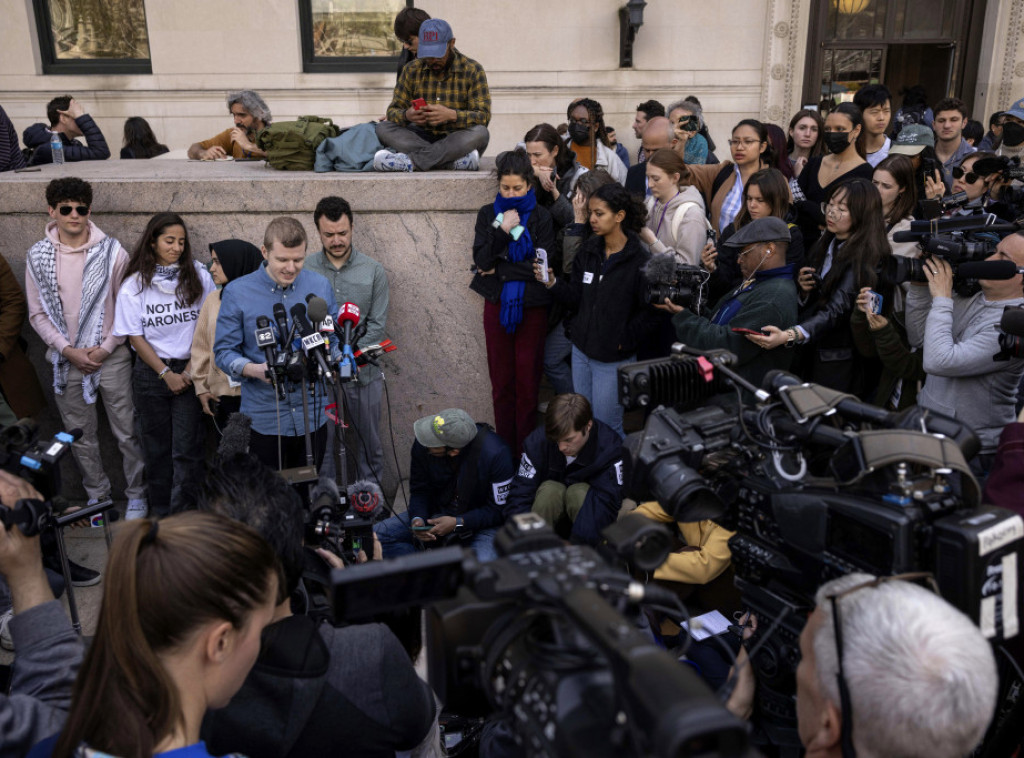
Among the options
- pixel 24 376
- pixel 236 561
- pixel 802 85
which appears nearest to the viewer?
pixel 236 561

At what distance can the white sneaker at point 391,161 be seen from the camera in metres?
5.44

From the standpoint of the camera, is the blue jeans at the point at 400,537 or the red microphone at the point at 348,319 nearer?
the red microphone at the point at 348,319

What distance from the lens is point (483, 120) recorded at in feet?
18.4

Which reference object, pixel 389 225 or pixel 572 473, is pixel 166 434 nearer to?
pixel 389 225

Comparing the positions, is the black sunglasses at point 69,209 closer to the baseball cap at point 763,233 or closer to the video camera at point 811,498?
the baseball cap at point 763,233

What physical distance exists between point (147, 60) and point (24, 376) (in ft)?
22.8

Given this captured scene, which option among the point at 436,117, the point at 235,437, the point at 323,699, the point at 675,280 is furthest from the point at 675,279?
the point at 323,699

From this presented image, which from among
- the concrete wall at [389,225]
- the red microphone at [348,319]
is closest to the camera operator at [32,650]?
the red microphone at [348,319]

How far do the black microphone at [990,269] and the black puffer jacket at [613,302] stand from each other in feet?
5.61

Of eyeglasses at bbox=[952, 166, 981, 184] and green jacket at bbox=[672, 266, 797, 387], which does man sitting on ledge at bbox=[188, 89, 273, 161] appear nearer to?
green jacket at bbox=[672, 266, 797, 387]

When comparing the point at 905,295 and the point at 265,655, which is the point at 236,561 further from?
the point at 905,295

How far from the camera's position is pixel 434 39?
205 inches

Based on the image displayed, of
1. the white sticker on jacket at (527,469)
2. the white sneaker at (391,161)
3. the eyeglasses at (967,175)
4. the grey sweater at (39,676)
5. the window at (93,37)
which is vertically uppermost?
the window at (93,37)

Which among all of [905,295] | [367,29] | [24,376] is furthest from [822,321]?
[367,29]
